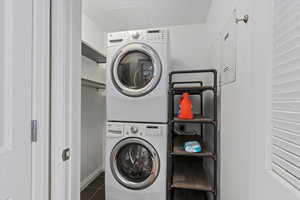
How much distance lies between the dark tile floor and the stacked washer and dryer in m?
0.38

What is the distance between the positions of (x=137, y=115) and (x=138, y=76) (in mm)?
456

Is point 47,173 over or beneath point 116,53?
beneath

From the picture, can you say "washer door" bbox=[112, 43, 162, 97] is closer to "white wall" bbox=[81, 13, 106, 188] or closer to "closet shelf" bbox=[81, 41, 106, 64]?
"closet shelf" bbox=[81, 41, 106, 64]

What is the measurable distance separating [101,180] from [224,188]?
1868 millimetres

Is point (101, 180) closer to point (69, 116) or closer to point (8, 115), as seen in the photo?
point (69, 116)

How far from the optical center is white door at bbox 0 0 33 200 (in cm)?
58

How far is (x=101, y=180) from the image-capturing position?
2.53m

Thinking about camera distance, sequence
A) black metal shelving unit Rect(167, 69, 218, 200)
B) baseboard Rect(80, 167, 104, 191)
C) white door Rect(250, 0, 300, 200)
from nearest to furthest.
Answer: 1. white door Rect(250, 0, 300, 200)
2. black metal shelving unit Rect(167, 69, 218, 200)
3. baseboard Rect(80, 167, 104, 191)

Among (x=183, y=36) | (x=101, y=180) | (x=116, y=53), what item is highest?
(x=183, y=36)

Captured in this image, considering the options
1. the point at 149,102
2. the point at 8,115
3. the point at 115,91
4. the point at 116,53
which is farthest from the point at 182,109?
the point at 8,115

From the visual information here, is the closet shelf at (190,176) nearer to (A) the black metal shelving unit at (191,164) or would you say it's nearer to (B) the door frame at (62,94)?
(A) the black metal shelving unit at (191,164)

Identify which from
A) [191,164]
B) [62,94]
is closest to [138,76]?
[62,94]

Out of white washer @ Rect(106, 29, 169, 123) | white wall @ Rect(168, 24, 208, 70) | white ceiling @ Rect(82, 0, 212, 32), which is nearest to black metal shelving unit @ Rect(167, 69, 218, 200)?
white washer @ Rect(106, 29, 169, 123)

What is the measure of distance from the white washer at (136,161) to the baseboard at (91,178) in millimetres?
628
